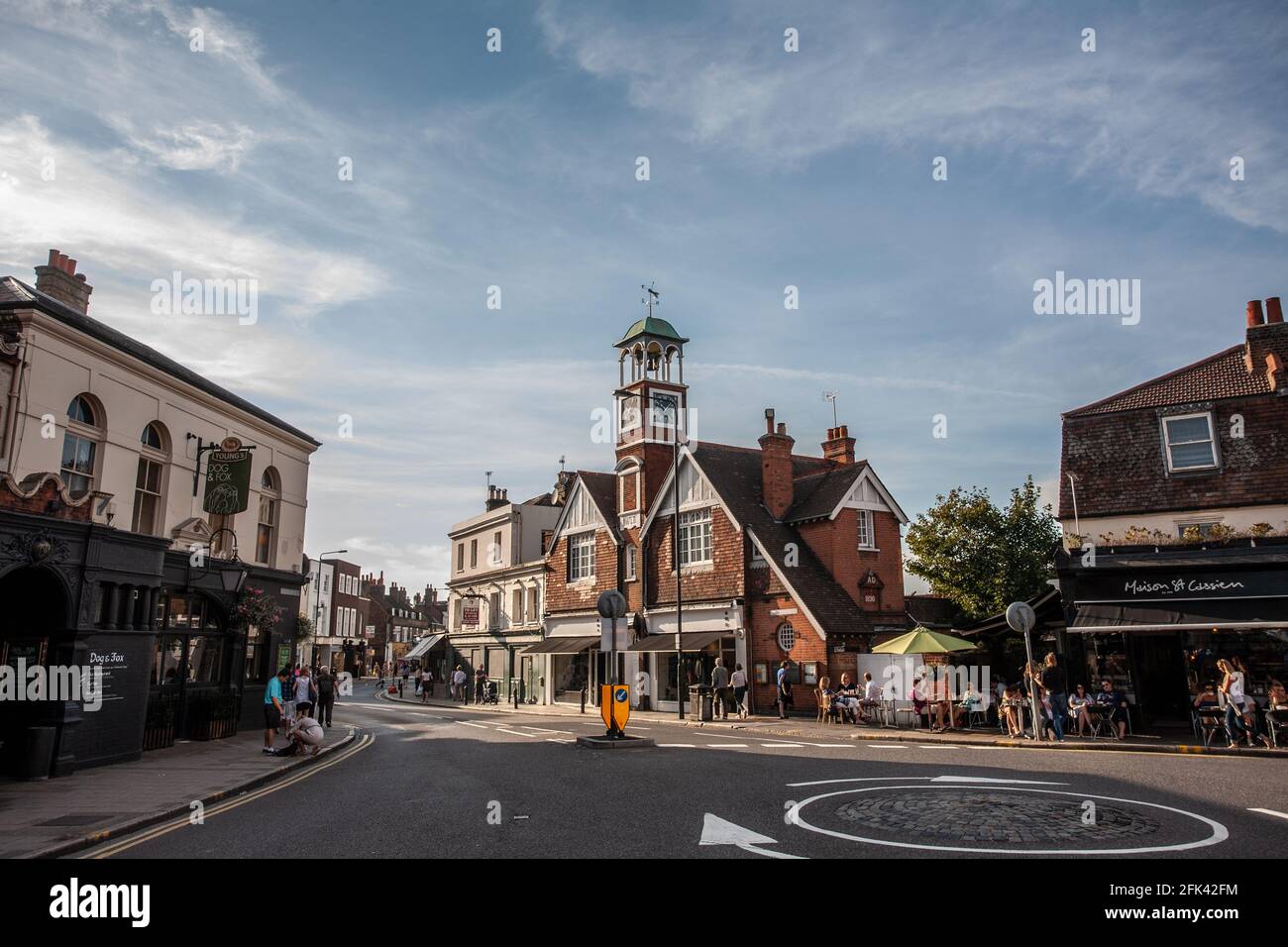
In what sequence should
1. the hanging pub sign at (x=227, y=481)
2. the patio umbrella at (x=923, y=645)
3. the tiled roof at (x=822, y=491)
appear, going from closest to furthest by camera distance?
1. the hanging pub sign at (x=227, y=481)
2. the patio umbrella at (x=923, y=645)
3. the tiled roof at (x=822, y=491)

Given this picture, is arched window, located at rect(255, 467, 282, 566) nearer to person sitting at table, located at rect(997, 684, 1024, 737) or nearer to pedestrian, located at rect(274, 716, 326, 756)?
pedestrian, located at rect(274, 716, 326, 756)

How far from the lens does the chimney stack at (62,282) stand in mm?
19781

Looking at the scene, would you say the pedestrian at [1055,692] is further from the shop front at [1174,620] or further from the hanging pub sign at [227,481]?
the hanging pub sign at [227,481]

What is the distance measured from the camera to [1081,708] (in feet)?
62.0

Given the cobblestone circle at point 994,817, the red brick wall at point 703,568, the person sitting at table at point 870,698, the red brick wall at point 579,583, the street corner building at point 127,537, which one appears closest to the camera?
the cobblestone circle at point 994,817

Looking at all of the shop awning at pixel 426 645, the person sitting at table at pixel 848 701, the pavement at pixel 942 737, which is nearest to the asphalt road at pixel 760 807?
the pavement at pixel 942 737

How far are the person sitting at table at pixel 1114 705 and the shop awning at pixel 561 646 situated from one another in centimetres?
2167

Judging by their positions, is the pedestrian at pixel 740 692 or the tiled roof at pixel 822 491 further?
the tiled roof at pixel 822 491

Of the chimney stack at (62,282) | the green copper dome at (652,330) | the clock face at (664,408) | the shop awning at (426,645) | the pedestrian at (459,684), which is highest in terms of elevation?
the green copper dome at (652,330)

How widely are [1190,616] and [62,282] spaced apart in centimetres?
2742

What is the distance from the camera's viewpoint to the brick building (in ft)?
94.8

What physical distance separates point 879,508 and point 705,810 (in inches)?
911

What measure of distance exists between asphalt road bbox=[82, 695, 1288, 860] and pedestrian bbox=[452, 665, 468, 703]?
Result: 26.6 m

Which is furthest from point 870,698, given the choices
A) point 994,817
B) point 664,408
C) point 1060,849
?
point 1060,849
